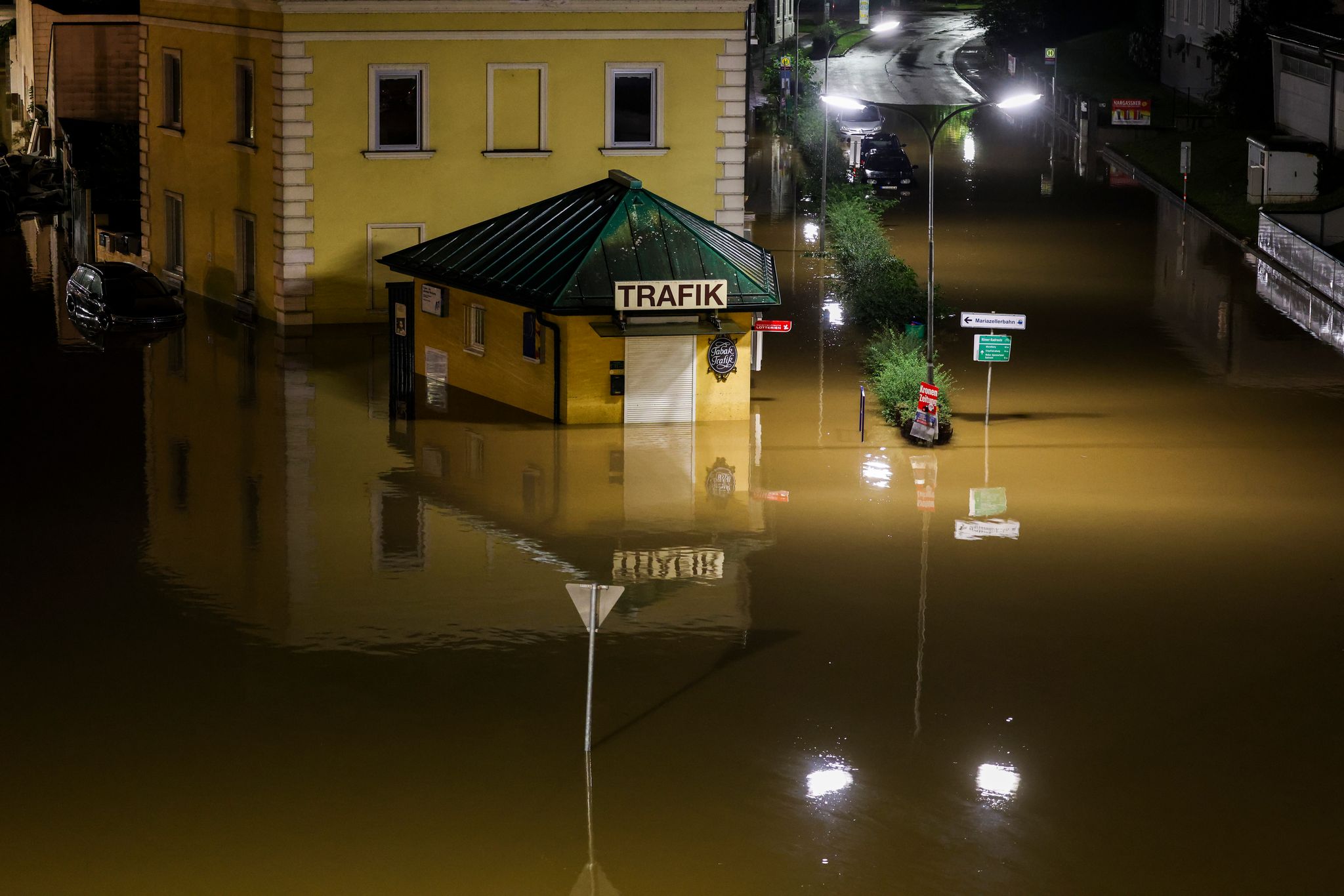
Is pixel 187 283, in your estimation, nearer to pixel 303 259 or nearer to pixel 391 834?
pixel 303 259

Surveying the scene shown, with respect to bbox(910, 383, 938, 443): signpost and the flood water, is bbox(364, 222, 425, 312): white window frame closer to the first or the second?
the flood water

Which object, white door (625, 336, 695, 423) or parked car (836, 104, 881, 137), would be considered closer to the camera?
white door (625, 336, 695, 423)

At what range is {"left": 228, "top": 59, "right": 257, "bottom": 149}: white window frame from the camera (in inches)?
1550

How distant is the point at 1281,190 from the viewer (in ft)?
190

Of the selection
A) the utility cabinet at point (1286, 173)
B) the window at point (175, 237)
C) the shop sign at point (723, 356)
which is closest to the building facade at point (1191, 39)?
the utility cabinet at point (1286, 173)

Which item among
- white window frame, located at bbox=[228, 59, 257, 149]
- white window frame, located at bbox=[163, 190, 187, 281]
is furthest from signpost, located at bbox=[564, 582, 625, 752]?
white window frame, located at bbox=[163, 190, 187, 281]

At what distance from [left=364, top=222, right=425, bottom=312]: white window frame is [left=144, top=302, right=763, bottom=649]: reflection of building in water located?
17.2 feet

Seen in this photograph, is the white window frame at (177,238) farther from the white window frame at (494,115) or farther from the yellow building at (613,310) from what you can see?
the yellow building at (613,310)

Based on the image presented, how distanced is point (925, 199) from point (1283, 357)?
2862 centimetres

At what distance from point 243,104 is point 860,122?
4267cm

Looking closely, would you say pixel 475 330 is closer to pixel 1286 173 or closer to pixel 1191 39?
pixel 1286 173

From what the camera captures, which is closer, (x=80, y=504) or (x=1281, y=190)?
(x=80, y=504)

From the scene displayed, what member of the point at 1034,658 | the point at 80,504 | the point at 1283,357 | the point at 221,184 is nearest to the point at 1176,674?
the point at 1034,658

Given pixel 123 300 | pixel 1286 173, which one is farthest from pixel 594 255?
pixel 1286 173
